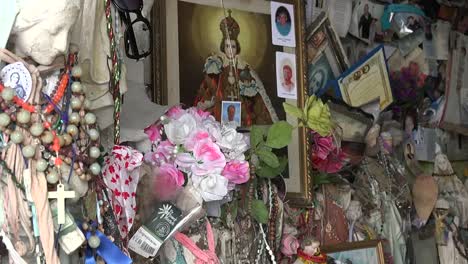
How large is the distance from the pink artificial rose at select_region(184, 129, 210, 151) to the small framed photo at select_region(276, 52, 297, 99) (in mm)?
455

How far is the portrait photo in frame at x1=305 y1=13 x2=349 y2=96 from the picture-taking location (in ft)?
5.99

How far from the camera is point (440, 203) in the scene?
1979mm

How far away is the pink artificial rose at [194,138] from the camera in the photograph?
1.21m

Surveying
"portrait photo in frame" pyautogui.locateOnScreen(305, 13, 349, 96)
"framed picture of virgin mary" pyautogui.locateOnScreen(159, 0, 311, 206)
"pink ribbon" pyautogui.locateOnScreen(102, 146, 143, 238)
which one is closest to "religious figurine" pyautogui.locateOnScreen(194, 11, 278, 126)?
"framed picture of virgin mary" pyautogui.locateOnScreen(159, 0, 311, 206)

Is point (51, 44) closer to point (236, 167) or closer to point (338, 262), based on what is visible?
point (236, 167)

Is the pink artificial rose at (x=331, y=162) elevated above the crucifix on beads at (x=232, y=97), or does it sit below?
below

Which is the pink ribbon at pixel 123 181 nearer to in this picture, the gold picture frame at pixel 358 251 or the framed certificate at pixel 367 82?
the gold picture frame at pixel 358 251

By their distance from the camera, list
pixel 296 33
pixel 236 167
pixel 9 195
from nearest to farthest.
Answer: pixel 9 195, pixel 236 167, pixel 296 33

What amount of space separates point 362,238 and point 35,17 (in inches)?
42.7

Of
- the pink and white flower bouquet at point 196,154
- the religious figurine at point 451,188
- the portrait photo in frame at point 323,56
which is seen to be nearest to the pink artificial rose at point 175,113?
the pink and white flower bouquet at point 196,154

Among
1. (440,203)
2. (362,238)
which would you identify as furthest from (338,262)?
(440,203)

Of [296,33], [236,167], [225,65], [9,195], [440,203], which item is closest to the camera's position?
[9,195]

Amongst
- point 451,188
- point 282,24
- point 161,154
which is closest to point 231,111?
point 282,24

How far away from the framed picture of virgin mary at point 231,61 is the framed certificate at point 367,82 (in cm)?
22
